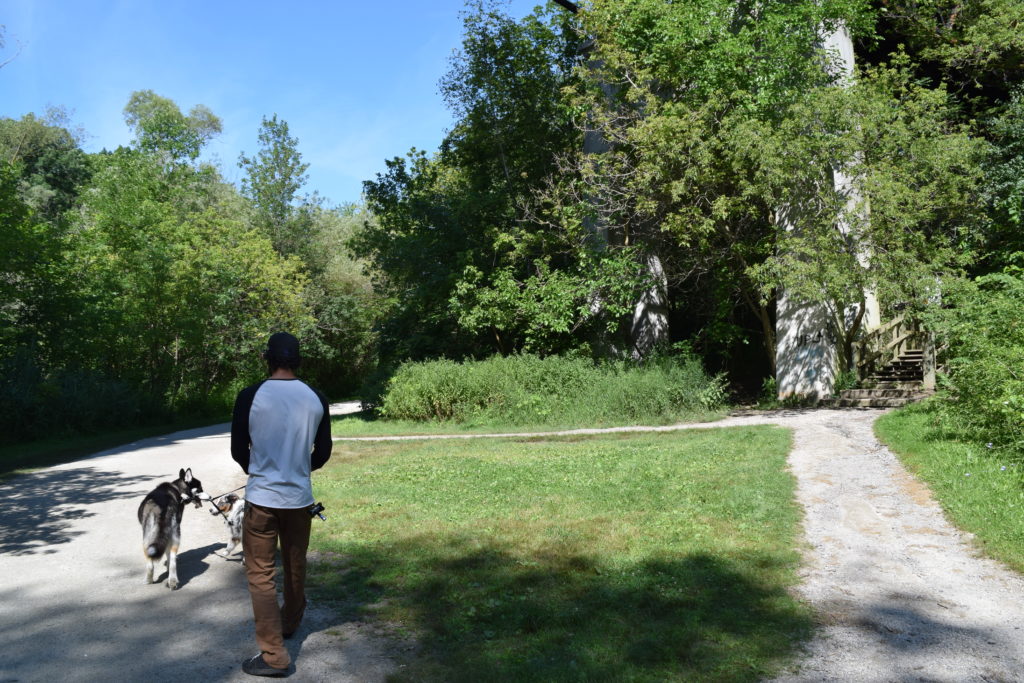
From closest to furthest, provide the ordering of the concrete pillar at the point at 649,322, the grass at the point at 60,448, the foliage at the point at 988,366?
1. the foliage at the point at 988,366
2. the grass at the point at 60,448
3. the concrete pillar at the point at 649,322

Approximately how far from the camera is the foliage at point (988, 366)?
9828mm

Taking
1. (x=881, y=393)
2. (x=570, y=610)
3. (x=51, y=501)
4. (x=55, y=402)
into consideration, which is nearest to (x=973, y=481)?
(x=570, y=610)

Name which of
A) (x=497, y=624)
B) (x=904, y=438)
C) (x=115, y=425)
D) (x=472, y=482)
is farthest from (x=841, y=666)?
(x=115, y=425)

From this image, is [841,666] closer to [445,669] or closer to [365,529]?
[445,669]

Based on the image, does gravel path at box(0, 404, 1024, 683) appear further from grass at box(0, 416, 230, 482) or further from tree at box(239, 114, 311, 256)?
tree at box(239, 114, 311, 256)

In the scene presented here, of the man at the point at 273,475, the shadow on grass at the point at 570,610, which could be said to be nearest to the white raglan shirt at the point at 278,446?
the man at the point at 273,475

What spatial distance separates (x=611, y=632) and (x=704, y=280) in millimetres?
19302

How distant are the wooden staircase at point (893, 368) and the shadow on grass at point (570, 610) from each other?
14475 mm

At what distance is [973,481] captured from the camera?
8.69m

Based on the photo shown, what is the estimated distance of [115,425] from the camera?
70.9 ft

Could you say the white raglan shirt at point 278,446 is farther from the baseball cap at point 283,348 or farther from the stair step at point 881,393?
the stair step at point 881,393

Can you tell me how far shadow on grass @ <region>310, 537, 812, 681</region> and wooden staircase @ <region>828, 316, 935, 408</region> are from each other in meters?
14.5

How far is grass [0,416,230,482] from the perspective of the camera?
1393 centimetres

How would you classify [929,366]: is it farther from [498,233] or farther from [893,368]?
[498,233]
